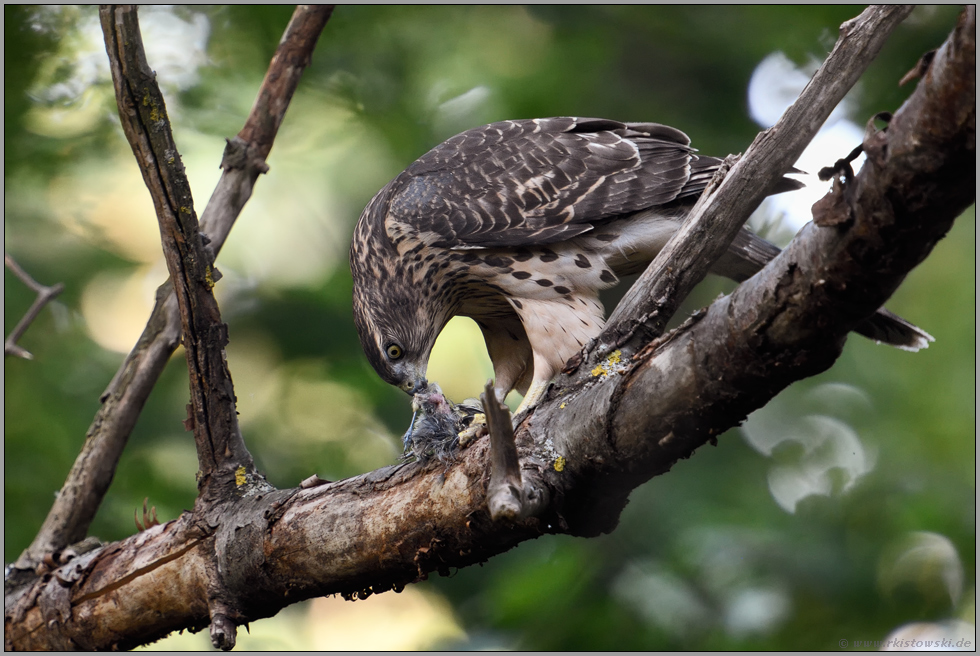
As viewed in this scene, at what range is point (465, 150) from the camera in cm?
363

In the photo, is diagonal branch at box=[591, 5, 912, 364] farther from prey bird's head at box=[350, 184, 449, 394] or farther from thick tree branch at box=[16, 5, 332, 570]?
thick tree branch at box=[16, 5, 332, 570]

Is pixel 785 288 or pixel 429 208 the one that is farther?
pixel 429 208

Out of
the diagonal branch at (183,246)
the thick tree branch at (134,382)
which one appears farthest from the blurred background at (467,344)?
the diagonal branch at (183,246)

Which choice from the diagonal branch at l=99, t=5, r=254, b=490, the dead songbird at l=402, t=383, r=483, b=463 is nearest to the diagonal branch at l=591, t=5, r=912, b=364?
the dead songbird at l=402, t=383, r=483, b=463

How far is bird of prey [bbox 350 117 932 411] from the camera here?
3273 mm

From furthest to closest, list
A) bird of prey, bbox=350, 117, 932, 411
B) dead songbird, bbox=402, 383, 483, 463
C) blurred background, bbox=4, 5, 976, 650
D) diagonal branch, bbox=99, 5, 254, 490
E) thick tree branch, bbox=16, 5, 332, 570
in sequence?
1. blurred background, bbox=4, 5, 976, 650
2. thick tree branch, bbox=16, 5, 332, 570
3. bird of prey, bbox=350, 117, 932, 411
4. dead songbird, bbox=402, 383, 483, 463
5. diagonal branch, bbox=99, 5, 254, 490

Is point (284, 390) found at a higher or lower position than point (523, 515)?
lower

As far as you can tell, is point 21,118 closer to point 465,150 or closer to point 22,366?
point 22,366

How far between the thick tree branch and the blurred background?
0.98 m

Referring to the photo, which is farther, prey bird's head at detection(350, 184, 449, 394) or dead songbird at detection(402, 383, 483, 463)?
prey bird's head at detection(350, 184, 449, 394)

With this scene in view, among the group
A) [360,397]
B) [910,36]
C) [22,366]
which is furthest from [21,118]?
[910,36]

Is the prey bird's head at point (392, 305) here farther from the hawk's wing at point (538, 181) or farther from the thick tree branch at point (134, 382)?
the thick tree branch at point (134, 382)

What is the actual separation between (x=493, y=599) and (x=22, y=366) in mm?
3345

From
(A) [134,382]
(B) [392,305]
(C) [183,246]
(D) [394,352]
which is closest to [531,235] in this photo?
(B) [392,305]
